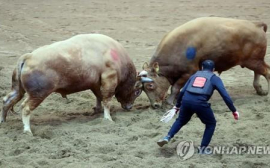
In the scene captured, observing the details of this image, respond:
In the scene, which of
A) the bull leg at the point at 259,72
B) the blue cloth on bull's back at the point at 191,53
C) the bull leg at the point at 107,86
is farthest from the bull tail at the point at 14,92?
the bull leg at the point at 259,72

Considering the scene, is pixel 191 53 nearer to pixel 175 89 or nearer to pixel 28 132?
pixel 175 89

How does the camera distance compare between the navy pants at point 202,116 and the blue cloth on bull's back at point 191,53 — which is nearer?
the navy pants at point 202,116

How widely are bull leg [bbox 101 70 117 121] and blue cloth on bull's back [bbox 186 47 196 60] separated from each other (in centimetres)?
139

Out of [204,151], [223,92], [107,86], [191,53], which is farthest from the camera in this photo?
[191,53]

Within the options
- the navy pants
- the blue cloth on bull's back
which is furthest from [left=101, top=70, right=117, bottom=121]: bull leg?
the navy pants

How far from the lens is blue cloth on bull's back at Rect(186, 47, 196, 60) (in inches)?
364

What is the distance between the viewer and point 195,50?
9.27 m

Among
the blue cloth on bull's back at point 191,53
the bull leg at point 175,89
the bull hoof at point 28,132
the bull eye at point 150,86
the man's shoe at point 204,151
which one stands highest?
the blue cloth on bull's back at point 191,53

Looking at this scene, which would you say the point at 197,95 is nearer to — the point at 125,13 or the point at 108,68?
the point at 108,68

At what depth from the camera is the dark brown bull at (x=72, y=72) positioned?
7.81 metres

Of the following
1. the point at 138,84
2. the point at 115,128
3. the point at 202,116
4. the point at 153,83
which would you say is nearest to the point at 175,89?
the point at 153,83

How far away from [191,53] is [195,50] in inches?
3.3

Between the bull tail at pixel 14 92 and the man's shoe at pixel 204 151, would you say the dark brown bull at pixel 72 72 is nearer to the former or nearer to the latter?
the bull tail at pixel 14 92

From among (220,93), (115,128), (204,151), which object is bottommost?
(115,128)
